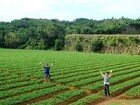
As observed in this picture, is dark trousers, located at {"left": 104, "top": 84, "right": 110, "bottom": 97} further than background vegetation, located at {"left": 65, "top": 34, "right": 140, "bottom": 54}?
No

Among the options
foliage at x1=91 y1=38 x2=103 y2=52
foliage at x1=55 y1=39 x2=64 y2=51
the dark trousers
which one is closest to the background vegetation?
foliage at x1=91 y1=38 x2=103 y2=52

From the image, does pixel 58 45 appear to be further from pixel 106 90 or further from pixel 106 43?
pixel 106 90

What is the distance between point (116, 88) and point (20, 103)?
9.63 m

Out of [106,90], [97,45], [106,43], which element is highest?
[106,43]

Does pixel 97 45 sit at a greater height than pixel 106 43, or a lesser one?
lesser

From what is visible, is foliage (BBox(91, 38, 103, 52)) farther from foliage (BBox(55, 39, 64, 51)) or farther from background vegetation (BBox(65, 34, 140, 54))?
foliage (BBox(55, 39, 64, 51))

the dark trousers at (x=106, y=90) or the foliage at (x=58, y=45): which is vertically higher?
the foliage at (x=58, y=45)

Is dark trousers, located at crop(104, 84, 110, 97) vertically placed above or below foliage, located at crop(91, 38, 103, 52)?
below

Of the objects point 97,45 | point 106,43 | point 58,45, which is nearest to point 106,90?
point 106,43

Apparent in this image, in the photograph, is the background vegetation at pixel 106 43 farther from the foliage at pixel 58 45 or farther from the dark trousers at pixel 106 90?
the dark trousers at pixel 106 90

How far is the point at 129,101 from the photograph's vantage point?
24.9 metres

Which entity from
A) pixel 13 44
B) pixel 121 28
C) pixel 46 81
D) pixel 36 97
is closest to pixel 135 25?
pixel 121 28

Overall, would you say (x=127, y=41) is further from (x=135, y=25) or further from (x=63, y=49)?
(x=135, y=25)

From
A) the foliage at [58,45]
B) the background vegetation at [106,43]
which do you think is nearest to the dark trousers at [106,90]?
the background vegetation at [106,43]
